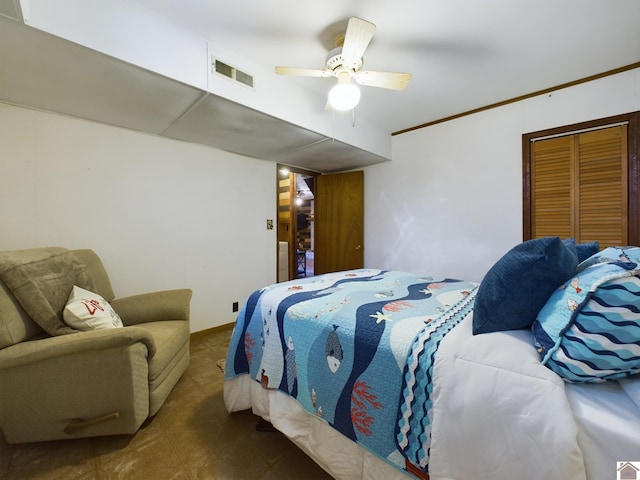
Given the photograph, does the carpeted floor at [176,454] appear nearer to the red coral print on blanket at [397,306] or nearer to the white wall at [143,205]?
the red coral print on blanket at [397,306]

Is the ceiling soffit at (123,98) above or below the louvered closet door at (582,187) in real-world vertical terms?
above

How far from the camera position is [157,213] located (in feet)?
8.42

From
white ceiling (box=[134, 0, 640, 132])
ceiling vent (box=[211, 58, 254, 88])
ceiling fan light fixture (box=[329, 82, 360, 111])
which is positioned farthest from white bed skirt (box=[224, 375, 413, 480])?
white ceiling (box=[134, 0, 640, 132])

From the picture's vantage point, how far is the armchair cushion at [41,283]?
1364mm

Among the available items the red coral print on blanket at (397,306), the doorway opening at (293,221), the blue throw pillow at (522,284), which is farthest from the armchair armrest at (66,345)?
the doorway opening at (293,221)

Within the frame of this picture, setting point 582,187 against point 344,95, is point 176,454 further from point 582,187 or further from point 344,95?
point 582,187

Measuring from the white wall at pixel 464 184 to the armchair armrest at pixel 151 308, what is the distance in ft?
8.34

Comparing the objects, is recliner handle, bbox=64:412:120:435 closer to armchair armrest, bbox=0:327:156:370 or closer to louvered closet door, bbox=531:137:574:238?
armchair armrest, bbox=0:327:156:370

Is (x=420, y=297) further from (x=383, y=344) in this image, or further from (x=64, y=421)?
(x=64, y=421)

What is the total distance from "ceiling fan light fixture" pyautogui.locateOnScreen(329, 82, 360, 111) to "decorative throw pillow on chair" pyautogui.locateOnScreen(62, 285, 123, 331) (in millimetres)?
1984

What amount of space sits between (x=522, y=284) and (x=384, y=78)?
161 centimetres

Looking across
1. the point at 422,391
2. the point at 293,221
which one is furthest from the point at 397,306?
the point at 293,221

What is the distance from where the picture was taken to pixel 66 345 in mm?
1270

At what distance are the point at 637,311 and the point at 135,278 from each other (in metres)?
3.08
